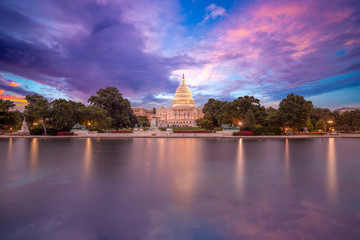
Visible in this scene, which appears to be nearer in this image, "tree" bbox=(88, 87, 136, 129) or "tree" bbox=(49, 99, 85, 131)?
"tree" bbox=(49, 99, 85, 131)

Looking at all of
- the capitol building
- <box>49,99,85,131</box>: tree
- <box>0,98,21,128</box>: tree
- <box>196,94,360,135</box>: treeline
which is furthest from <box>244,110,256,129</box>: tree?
the capitol building

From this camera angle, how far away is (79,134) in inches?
1617

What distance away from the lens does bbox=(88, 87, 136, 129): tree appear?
175 feet

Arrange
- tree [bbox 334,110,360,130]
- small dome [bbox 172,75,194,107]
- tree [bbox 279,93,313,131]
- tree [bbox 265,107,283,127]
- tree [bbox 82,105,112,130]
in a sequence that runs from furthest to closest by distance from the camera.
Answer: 1. small dome [bbox 172,75,194,107]
2. tree [bbox 334,110,360,130]
3. tree [bbox 82,105,112,130]
4. tree [bbox 265,107,283,127]
5. tree [bbox 279,93,313,131]

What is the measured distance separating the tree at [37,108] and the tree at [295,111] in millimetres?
46580

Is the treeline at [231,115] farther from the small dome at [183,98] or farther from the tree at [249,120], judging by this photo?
the small dome at [183,98]

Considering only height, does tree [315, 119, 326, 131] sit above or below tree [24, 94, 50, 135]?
below

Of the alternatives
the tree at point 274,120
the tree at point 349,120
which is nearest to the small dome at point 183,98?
the tree at point 349,120

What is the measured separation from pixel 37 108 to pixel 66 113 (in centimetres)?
485

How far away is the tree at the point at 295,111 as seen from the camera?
41.7 m

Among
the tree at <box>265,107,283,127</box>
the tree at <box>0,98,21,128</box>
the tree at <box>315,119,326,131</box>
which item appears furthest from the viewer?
the tree at <box>315,119,326,131</box>

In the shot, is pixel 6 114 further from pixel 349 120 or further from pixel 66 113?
pixel 349 120

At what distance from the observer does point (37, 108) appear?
38.2 m

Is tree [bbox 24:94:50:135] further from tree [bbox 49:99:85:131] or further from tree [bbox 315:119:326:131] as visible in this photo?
tree [bbox 315:119:326:131]
